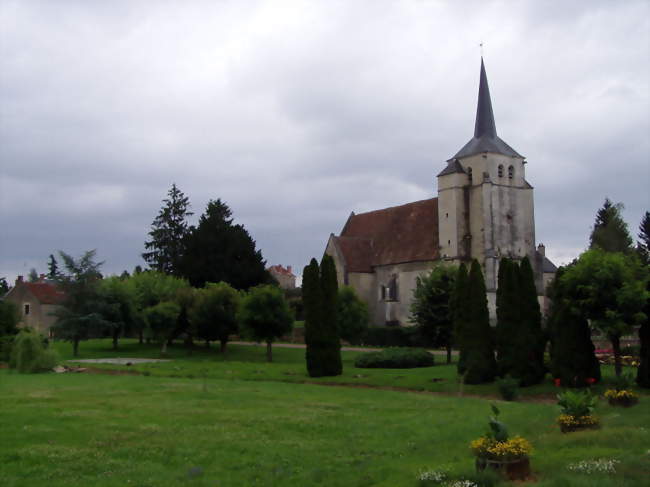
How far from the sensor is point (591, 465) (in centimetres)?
1039

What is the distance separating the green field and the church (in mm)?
36670

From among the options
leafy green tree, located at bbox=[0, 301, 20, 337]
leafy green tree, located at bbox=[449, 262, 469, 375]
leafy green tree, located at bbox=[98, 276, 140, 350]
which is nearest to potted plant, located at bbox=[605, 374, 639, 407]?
leafy green tree, located at bbox=[449, 262, 469, 375]

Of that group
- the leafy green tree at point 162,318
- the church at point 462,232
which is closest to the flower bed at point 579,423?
the leafy green tree at point 162,318

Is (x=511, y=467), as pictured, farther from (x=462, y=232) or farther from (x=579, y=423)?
(x=462, y=232)

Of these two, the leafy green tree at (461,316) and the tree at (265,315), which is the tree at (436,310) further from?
the tree at (265,315)

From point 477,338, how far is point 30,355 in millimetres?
19994

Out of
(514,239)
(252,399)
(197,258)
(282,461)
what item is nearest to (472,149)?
(514,239)

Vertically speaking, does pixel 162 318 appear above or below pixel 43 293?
below

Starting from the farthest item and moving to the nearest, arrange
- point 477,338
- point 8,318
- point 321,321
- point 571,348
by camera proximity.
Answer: point 8,318
point 321,321
point 477,338
point 571,348

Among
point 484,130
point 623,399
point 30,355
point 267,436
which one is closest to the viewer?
point 267,436

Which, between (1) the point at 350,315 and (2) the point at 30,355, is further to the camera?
(1) the point at 350,315

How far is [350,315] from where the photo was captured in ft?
154

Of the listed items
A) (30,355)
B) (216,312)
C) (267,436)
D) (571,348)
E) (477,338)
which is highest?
(216,312)

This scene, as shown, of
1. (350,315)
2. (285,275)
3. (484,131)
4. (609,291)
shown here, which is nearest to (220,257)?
(350,315)
